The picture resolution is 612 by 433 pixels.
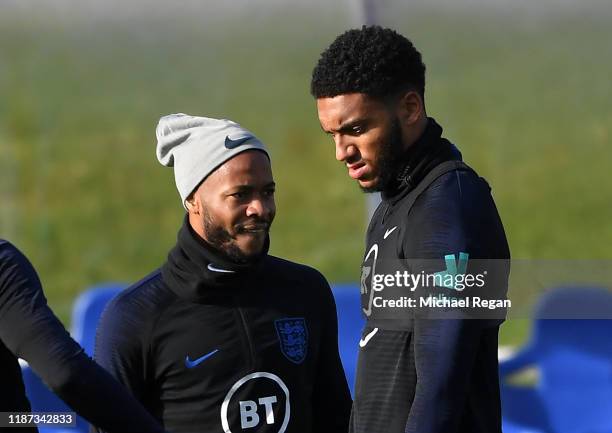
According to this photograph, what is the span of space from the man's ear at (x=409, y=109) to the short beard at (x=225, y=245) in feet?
1.97

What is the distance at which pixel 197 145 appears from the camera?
332 cm

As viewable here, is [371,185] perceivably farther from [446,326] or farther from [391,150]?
[446,326]

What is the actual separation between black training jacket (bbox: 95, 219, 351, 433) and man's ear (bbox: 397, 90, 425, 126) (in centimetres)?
65

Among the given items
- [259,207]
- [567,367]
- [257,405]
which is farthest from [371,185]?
[567,367]

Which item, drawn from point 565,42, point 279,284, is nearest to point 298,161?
point 565,42

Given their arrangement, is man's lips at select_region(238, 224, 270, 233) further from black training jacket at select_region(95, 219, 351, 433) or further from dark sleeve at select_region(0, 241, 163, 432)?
dark sleeve at select_region(0, 241, 163, 432)

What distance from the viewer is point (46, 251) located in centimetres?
1623

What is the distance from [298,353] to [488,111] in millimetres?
15473

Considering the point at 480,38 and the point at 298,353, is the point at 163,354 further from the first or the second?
the point at 480,38

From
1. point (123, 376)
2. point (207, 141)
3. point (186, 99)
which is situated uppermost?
point (186, 99)

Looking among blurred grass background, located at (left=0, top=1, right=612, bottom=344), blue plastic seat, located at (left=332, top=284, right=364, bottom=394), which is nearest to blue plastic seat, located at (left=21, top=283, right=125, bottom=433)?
blue plastic seat, located at (left=332, top=284, right=364, bottom=394)

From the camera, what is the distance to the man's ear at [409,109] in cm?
296

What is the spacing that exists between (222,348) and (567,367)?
4347mm

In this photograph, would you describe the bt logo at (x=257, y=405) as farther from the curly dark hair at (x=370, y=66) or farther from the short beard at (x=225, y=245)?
the curly dark hair at (x=370, y=66)
